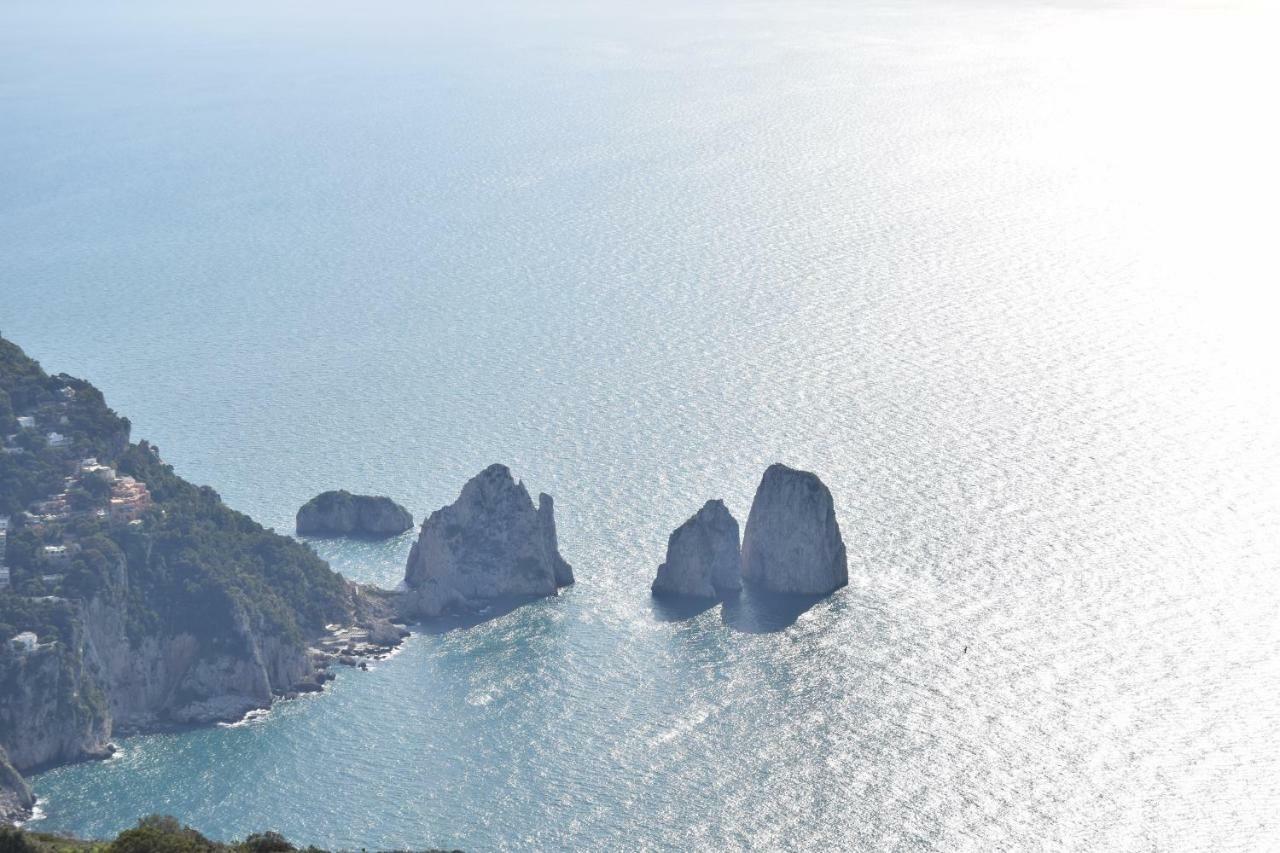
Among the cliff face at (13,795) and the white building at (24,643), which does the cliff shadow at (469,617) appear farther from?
the cliff face at (13,795)

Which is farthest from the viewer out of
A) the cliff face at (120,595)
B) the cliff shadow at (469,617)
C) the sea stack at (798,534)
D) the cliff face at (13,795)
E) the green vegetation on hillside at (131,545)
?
the sea stack at (798,534)

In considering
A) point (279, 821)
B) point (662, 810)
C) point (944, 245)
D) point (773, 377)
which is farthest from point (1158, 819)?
point (944, 245)

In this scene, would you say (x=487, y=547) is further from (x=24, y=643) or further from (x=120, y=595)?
(x=24, y=643)

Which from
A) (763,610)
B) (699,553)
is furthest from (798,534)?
(699,553)

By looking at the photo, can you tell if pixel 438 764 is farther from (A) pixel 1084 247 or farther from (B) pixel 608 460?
(A) pixel 1084 247

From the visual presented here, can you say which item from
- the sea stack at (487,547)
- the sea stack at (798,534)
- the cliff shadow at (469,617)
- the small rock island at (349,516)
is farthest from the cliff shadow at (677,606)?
the small rock island at (349,516)

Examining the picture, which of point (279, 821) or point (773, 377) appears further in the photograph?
point (773, 377)

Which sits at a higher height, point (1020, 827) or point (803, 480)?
point (803, 480)
